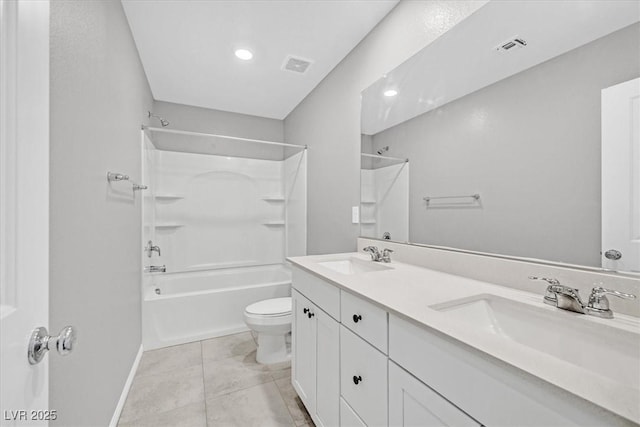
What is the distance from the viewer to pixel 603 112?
87 centimetres

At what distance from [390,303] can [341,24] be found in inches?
73.2

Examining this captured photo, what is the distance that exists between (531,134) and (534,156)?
0.09 meters

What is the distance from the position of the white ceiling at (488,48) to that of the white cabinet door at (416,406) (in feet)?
3.81

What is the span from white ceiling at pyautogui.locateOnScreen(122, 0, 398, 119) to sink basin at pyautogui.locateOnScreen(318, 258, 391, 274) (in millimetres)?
1613

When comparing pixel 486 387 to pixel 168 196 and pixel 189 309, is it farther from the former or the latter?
pixel 168 196

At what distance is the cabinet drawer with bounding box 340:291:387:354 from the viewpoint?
0.92 meters

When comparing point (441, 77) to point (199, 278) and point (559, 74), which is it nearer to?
point (559, 74)

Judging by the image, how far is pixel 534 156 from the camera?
103 cm

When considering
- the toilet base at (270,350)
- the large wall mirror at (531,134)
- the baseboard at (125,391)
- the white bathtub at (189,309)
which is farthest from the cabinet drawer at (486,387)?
the white bathtub at (189,309)

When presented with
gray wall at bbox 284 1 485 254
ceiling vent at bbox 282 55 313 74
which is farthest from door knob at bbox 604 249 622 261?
ceiling vent at bbox 282 55 313 74

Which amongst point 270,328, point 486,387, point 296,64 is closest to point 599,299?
point 486,387

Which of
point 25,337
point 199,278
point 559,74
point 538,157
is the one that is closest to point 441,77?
point 559,74

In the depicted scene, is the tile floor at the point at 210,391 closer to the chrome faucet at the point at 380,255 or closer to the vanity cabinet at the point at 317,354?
the vanity cabinet at the point at 317,354

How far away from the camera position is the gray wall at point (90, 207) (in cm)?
92
